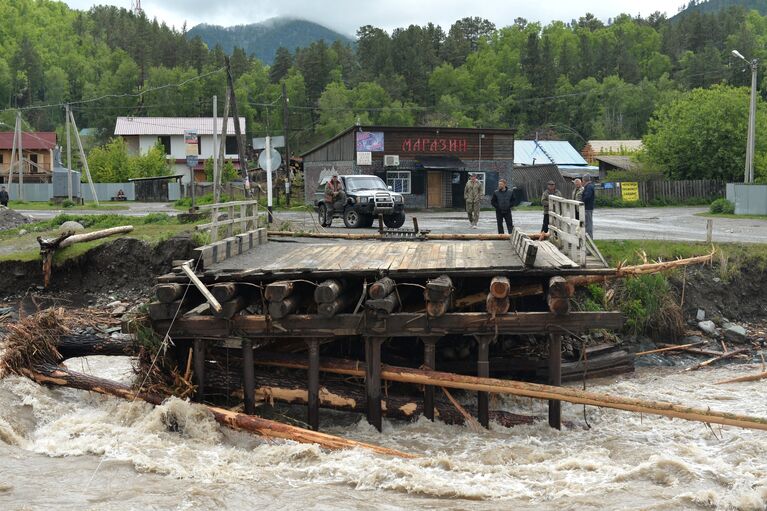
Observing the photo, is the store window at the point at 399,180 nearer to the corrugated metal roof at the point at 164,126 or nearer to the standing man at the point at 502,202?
the standing man at the point at 502,202

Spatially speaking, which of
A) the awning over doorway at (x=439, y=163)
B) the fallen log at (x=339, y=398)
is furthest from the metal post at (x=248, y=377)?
the awning over doorway at (x=439, y=163)

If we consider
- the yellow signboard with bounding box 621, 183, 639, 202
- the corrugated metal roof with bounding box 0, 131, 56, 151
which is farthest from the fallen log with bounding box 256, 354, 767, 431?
the corrugated metal roof with bounding box 0, 131, 56, 151

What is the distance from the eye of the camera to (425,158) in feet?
155

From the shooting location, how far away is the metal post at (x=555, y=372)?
439 inches

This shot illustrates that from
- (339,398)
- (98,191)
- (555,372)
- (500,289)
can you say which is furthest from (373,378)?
(98,191)

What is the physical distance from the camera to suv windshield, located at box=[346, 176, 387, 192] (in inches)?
1097

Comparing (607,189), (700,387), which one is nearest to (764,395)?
(700,387)

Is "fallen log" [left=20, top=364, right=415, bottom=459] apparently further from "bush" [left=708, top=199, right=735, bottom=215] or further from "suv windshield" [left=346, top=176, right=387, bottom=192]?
"bush" [left=708, top=199, right=735, bottom=215]

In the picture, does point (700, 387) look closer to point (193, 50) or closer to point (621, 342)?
point (621, 342)

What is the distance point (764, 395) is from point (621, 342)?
12.1 feet

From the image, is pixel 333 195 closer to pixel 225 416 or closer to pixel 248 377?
pixel 248 377

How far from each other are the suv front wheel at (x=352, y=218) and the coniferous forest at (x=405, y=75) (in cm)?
6157

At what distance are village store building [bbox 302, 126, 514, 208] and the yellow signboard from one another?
6588 millimetres

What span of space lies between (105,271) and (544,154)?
4937 cm
